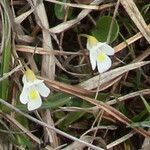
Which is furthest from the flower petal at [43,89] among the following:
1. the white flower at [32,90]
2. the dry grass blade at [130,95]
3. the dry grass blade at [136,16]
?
the dry grass blade at [136,16]

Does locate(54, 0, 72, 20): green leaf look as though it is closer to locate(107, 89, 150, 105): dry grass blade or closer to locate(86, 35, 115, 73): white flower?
locate(86, 35, 115, 73): white flower

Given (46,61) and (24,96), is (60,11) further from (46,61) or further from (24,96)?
(24,96)

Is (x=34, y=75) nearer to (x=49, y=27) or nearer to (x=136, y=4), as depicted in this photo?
(x=49, y=27)

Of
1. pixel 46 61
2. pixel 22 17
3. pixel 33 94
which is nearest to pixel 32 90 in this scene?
pixel 33 94

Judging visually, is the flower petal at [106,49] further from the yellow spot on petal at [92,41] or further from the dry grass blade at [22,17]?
A: the dry grass blade at [22,17]

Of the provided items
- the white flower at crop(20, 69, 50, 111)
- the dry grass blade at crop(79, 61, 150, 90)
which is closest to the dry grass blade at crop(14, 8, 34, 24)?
the white flower at crop(20, 69, 50, 111)

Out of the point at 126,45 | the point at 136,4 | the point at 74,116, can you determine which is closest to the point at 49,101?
the point at 74,116
